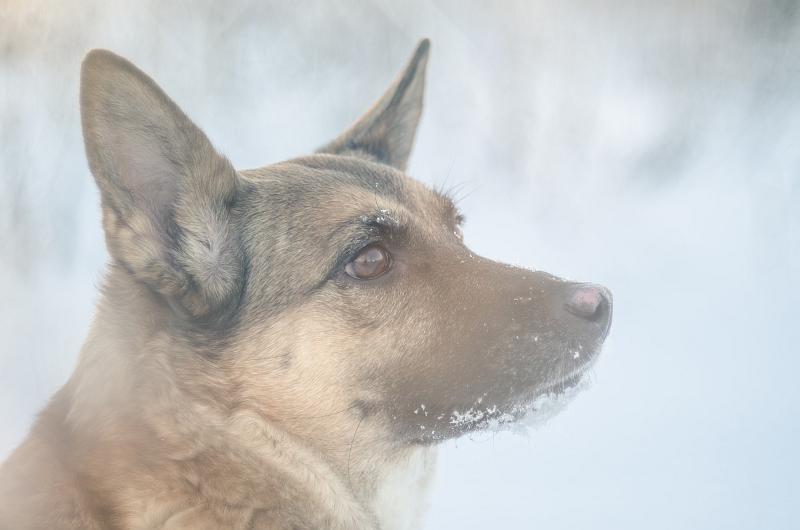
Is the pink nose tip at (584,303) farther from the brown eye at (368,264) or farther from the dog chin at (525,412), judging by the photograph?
the brown eye at (368,264)

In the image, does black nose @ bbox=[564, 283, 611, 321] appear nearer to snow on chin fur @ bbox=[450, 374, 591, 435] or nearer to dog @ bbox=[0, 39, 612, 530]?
dog @ bbox=[0, 39, 612, 530]

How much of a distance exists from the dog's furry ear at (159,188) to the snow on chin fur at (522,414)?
1.23 m

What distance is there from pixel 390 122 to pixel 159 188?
203 cm

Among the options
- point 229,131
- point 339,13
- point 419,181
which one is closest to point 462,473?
point 419,181

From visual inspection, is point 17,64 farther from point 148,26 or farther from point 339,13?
point 339,13

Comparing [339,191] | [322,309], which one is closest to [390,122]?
[339,191]

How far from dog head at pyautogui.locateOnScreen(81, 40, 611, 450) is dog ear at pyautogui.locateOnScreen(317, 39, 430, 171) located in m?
1.33

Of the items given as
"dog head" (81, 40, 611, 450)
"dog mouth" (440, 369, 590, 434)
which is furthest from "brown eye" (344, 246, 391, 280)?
"dog mouth" (440, 369, 590, 434)

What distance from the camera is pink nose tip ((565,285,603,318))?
2.51 metres

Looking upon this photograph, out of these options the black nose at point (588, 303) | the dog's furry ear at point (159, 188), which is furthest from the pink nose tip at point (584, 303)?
the dog's furry ear at point (159, 188)

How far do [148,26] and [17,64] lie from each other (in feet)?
4.17

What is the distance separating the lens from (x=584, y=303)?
2.51m

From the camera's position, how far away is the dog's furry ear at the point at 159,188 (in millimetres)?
2201

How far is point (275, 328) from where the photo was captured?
8.71ft
